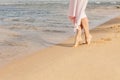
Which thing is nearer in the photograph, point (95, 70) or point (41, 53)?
point (95, 70)

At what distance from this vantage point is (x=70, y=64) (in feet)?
19.7

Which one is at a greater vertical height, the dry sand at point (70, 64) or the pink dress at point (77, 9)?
the pink dress at point (77, 9)

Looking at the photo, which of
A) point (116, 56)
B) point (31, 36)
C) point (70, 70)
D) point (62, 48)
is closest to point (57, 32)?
point (31, 36)

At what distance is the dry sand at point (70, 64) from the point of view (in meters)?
5.31

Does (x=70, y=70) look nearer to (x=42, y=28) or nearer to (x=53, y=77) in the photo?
(x=53, y=77)

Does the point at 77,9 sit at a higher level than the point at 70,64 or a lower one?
higher

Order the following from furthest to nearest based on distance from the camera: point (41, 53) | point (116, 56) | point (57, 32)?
point (57, 32)
point (41, 53)
point (116, 56)

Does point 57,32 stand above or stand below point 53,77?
below

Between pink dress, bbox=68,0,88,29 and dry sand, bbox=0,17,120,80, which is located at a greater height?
pink dress, bbox=68,0,88,29

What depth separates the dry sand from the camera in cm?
531

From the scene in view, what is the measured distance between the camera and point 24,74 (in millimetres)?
5523

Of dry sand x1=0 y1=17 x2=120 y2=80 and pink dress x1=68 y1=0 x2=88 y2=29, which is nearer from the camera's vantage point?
dry sand x1=0 y1=17 x2=120 y2=80

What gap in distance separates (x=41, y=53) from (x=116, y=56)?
1.70 metres

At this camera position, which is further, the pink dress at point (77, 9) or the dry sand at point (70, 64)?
the pink dress at point (77, 9)
